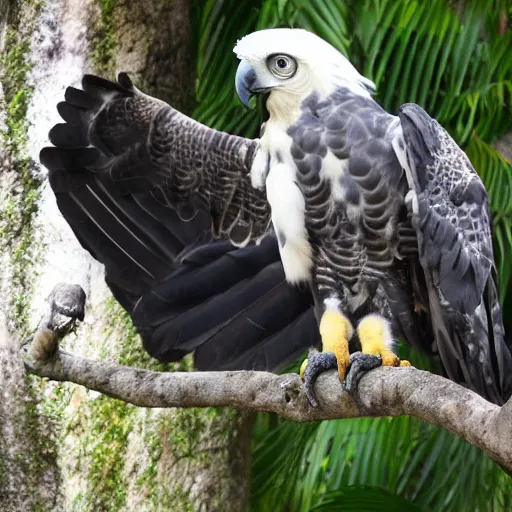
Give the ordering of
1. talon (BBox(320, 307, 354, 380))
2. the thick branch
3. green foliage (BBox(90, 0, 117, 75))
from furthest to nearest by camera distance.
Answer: green foliage (BBox(90, 0, 117, 75)) → talon (BBox(320, 307, 354, 380)) → the thick branch

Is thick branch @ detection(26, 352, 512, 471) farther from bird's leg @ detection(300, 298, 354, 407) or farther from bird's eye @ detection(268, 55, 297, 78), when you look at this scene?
bird's eye @ detection(268, 55, 297, 78)

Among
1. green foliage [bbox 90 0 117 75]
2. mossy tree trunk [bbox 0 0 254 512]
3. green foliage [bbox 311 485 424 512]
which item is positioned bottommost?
green foliage [bbox 311 485 424 512]

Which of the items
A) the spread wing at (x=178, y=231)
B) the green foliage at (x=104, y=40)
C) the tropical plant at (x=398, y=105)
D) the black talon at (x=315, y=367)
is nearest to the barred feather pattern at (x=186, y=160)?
the spread wing at (x=178, y=231)

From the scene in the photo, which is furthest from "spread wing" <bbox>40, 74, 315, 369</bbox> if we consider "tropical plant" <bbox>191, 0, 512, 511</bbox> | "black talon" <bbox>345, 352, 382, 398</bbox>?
"tropical plant" <bbox>191, 0, 512, 511</bbox>

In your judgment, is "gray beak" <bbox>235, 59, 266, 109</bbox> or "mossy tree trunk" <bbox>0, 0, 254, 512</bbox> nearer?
"gray beak" <bbox>235, 59, 266, 109</bbox>

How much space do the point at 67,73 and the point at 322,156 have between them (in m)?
1.20

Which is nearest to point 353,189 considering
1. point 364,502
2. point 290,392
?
point 290,392

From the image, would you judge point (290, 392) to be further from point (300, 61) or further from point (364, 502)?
point (364, 502)

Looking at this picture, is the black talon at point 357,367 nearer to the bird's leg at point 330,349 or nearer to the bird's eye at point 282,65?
the bird's leg at point 330,349

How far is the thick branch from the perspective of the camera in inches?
66.7

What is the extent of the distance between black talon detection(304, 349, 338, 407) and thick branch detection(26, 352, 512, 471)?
0.02 metres

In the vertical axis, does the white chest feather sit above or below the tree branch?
above

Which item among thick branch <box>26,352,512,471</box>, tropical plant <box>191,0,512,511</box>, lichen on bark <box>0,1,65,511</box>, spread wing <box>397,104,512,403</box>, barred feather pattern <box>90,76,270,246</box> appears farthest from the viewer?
tropical plant <box>191,0,512,511</box>

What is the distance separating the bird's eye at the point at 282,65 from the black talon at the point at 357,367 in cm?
72
